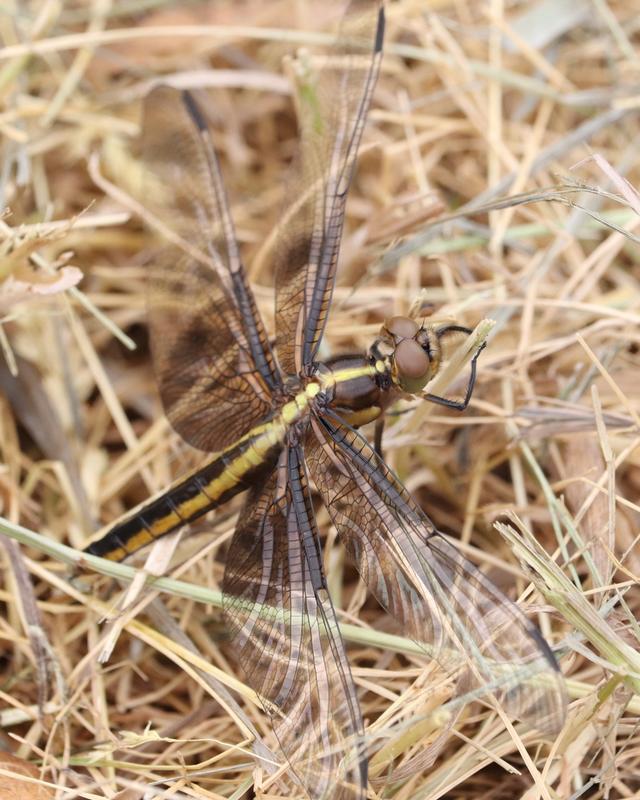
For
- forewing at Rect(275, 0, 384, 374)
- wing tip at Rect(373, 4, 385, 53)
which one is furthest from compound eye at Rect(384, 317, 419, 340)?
wing tip at Rect(373, 4, 385, 53)

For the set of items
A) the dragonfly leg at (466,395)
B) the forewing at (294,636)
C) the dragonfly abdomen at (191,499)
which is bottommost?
the forewing at (294,636)

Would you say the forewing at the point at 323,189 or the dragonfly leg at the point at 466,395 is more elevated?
the forewing at the point at 323,189

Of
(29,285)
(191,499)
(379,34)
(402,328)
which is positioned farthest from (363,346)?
(29,285)

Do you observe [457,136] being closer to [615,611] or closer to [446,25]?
[446,25]

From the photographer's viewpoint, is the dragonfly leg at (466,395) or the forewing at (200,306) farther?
the forewing at (200,306)

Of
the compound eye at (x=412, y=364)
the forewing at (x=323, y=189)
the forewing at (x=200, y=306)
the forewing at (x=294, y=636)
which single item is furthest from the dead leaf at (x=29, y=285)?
the compound eye at (x=412, y=364)

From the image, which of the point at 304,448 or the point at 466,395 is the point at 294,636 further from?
the point at 466,395

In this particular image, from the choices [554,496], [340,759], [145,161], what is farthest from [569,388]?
[145,161]

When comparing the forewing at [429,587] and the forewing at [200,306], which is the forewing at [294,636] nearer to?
the forewing at [429,587]
